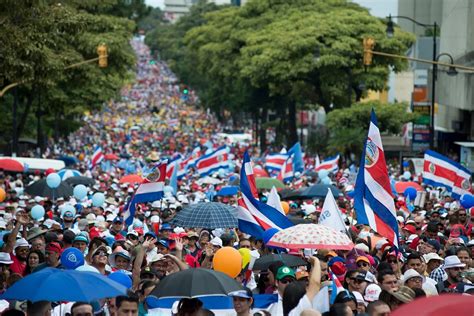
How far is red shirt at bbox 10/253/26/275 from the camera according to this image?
46.7 ft

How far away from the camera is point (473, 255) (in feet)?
52.0

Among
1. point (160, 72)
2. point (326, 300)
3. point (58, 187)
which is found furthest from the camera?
point (160, 72)

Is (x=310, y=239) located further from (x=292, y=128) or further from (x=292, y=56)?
(x=292, y=128)

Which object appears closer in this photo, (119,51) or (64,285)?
(64,285)

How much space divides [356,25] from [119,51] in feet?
57.9

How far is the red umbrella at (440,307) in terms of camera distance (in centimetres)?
623

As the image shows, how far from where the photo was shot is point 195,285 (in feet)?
33.5

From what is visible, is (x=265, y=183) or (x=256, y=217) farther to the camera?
(x=265, y=183)

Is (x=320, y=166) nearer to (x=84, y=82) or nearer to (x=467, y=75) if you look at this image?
(x=84, y=82)

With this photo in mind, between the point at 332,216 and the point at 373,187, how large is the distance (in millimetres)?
948

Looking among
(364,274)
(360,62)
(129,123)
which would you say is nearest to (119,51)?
Result: (360,62)

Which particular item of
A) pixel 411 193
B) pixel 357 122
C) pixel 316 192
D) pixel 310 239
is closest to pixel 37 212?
pixel 316 192

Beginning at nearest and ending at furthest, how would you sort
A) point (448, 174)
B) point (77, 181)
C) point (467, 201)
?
point (467, 201), point (448, 174), point (77, 181)

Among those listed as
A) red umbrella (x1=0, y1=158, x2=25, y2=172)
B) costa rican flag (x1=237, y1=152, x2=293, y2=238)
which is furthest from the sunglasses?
red umbrella (x1=0, y1=158, x2=25, y2=172)
